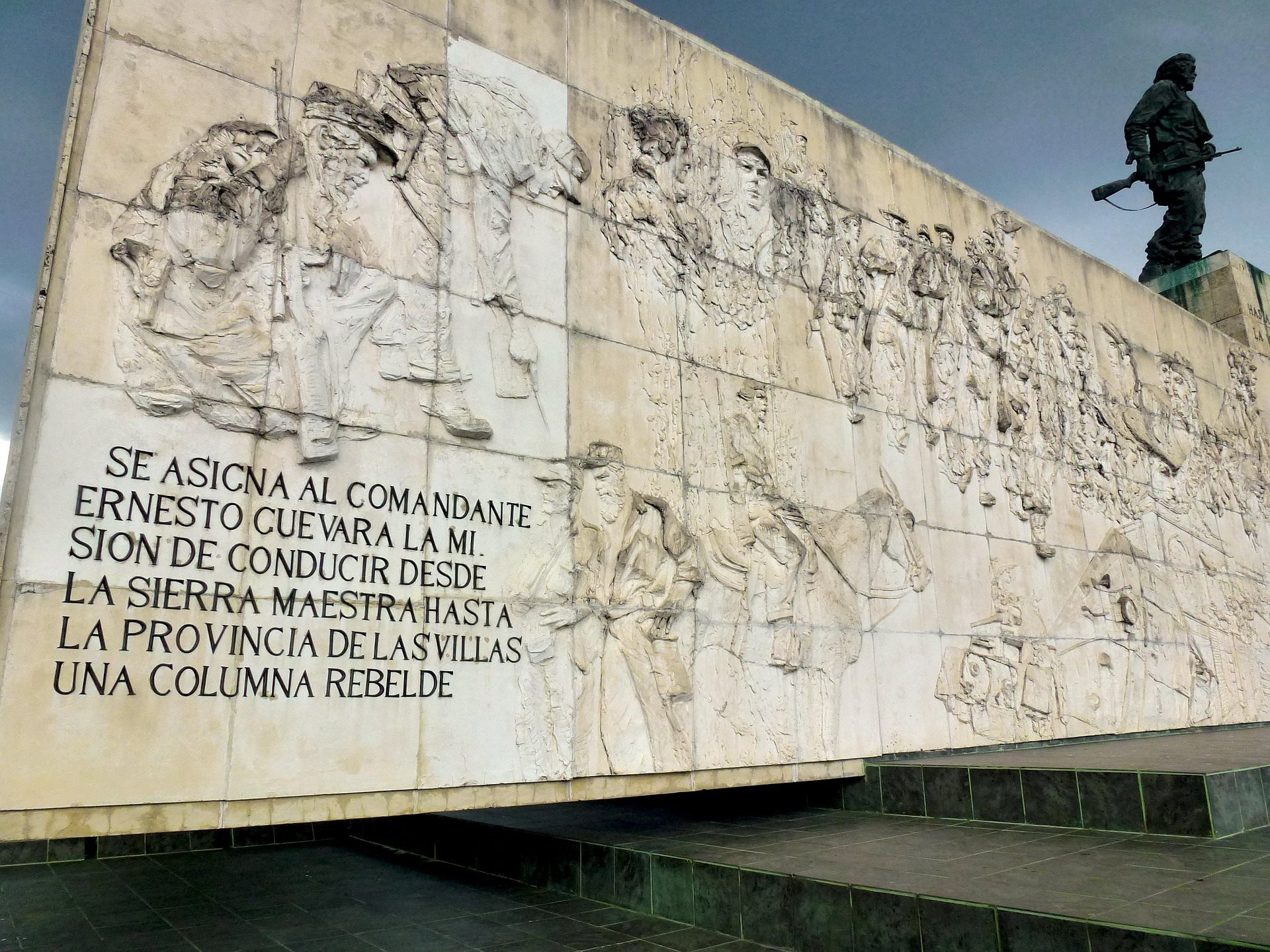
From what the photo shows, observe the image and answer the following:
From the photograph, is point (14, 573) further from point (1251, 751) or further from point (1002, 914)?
point (1251, 751)

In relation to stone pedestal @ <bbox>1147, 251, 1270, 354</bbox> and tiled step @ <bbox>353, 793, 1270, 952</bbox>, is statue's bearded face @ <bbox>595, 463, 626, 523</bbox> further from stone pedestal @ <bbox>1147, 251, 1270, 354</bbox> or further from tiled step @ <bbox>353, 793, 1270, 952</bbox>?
stone pedestal @ <bbox>1147, 251, 1270, 354</bbox>

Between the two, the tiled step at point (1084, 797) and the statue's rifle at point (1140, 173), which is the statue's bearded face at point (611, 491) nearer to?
the tiled step at point (1084, 797)

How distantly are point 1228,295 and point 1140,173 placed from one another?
257 cm

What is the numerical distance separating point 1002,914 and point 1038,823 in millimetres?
2858

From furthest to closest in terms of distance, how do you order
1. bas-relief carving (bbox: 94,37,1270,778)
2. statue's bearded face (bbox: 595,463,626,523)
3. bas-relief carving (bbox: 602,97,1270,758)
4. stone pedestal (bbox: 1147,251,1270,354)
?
stone pedestal (bbox: 1147,251,1270,354) → bas-relief carving (bbox: 602,97,1270,758) → statue's bearded face (bbox: 595,463,626,523) → bas-relief carving (bbox: 94,37,1270,778)

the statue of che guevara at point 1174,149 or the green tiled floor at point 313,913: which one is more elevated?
the statue of che guevara at point 1174,149

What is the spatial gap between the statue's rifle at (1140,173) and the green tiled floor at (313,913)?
1405 cm

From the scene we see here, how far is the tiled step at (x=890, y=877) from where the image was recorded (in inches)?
154

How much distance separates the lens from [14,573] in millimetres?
4371

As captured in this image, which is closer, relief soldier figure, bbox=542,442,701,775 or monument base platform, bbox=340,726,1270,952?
monument base platform, bbox=340,726,1270,952

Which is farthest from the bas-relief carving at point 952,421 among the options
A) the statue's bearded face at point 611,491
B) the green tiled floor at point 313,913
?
the green tiled floor at point 313,913

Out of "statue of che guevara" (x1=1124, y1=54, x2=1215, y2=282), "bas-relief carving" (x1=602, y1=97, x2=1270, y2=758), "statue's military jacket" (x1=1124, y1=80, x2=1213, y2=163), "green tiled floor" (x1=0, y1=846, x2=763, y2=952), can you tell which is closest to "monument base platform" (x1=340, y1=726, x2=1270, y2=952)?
"green tiled floor" (x1=0, y1=846, x2=763, y2=952)

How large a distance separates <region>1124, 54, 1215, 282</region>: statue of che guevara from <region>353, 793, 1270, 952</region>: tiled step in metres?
13.2

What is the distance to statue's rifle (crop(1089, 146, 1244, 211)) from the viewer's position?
598 inches
